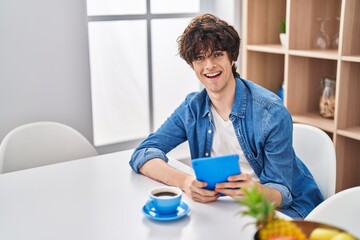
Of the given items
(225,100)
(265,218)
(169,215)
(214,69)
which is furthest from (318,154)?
(265,218)

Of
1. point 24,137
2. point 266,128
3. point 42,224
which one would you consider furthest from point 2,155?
point 266,128

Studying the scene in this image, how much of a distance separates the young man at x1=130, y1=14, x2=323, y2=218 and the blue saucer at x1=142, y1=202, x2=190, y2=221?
12 cm

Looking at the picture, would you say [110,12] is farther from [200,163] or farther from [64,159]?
[200,163]

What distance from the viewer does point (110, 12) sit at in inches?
102

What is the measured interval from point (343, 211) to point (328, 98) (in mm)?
1261

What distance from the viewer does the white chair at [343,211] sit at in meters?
1.35

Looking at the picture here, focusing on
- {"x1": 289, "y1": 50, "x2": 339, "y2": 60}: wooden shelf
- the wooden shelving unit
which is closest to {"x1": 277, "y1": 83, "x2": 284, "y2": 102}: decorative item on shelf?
the wooden shelving unit

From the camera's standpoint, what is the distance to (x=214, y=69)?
5.67 feet

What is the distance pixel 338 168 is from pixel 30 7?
1681 mm

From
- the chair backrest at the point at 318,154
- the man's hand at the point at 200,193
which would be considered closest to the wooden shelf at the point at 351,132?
the chair backrest at the point at 318,154

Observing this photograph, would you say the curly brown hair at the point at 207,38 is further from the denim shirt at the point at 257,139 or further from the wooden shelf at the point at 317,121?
the wooden shelf at the point at 317,121

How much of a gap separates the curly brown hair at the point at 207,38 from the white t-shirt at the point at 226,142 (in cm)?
23

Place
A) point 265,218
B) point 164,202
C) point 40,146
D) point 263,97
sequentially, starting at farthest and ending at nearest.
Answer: point 40,146 → point 263,97 → point 164,202 → point 265,218

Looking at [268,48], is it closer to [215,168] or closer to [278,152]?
[278,152]
